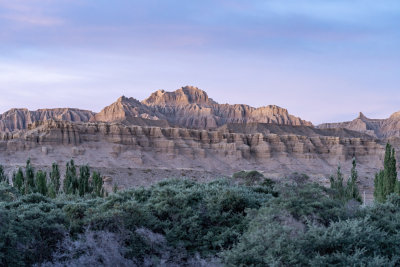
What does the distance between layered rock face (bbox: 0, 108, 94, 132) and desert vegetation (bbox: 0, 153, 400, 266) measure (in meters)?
154

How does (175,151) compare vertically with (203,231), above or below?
below

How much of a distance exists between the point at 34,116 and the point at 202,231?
17254cm

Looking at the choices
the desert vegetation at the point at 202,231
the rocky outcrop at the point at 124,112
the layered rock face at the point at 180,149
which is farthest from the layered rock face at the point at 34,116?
the desert vegetation at the point at 202,231

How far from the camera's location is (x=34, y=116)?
177 metres

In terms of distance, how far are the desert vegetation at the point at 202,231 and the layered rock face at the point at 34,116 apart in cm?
15404

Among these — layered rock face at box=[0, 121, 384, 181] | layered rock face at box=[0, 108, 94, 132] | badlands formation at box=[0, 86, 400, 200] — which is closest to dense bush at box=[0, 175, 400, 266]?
badlands formation at box=[0, 86, 400, 200]

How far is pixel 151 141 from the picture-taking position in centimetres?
10100

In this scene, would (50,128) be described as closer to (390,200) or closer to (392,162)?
(392,162)

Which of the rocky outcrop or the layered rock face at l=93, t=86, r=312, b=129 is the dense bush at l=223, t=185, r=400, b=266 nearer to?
the rocky outcrop

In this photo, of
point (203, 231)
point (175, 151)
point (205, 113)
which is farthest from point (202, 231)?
point (205, 113)

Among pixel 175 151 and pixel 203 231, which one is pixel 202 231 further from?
pixel 175 151

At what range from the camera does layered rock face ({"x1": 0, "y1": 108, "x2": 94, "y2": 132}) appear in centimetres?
16538

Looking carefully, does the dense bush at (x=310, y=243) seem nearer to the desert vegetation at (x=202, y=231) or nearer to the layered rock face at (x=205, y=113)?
the desert vegetation at (x=202, y=231)

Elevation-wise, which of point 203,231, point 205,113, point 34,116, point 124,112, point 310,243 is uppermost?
point 205,113
